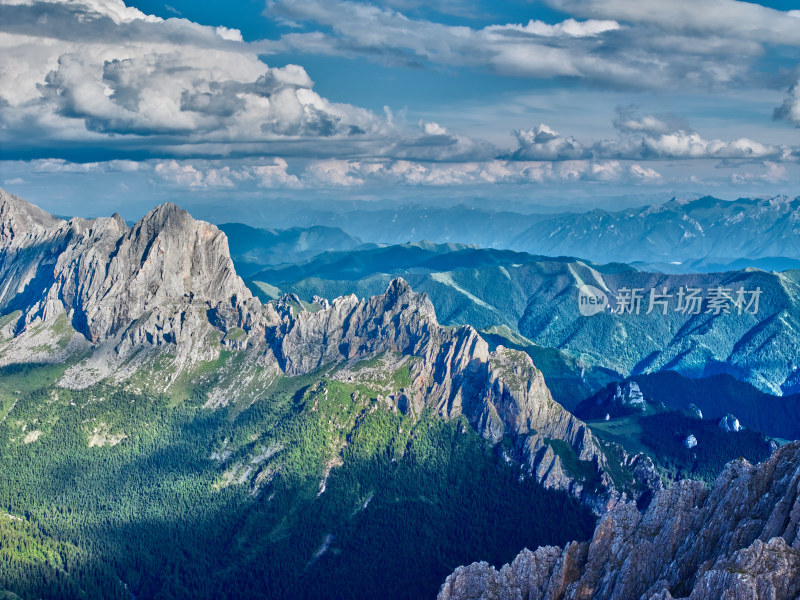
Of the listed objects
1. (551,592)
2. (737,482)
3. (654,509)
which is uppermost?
(737,482)

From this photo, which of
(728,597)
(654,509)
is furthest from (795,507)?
(654,509)

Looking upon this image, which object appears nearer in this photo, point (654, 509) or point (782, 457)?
point (782, 457)

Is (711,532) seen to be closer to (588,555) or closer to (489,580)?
(588,555)

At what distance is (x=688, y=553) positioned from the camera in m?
105

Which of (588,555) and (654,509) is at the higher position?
(654,509)

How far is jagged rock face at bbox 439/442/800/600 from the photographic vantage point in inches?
3524

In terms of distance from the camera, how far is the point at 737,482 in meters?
109

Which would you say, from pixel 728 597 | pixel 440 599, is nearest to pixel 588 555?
pixel 440 599

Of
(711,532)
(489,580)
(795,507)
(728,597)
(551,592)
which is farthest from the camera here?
(489,580)

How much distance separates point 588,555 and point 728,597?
115ft

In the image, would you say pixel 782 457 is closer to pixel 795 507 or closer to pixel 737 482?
pixel 737 482

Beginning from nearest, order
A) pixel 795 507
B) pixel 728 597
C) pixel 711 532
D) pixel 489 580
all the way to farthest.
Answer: pixel 728 597 → pixel 795 507 → pixel 711 532 → pixel 489 580

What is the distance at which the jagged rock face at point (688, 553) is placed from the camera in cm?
8950

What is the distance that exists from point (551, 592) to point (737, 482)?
31.5 meters
